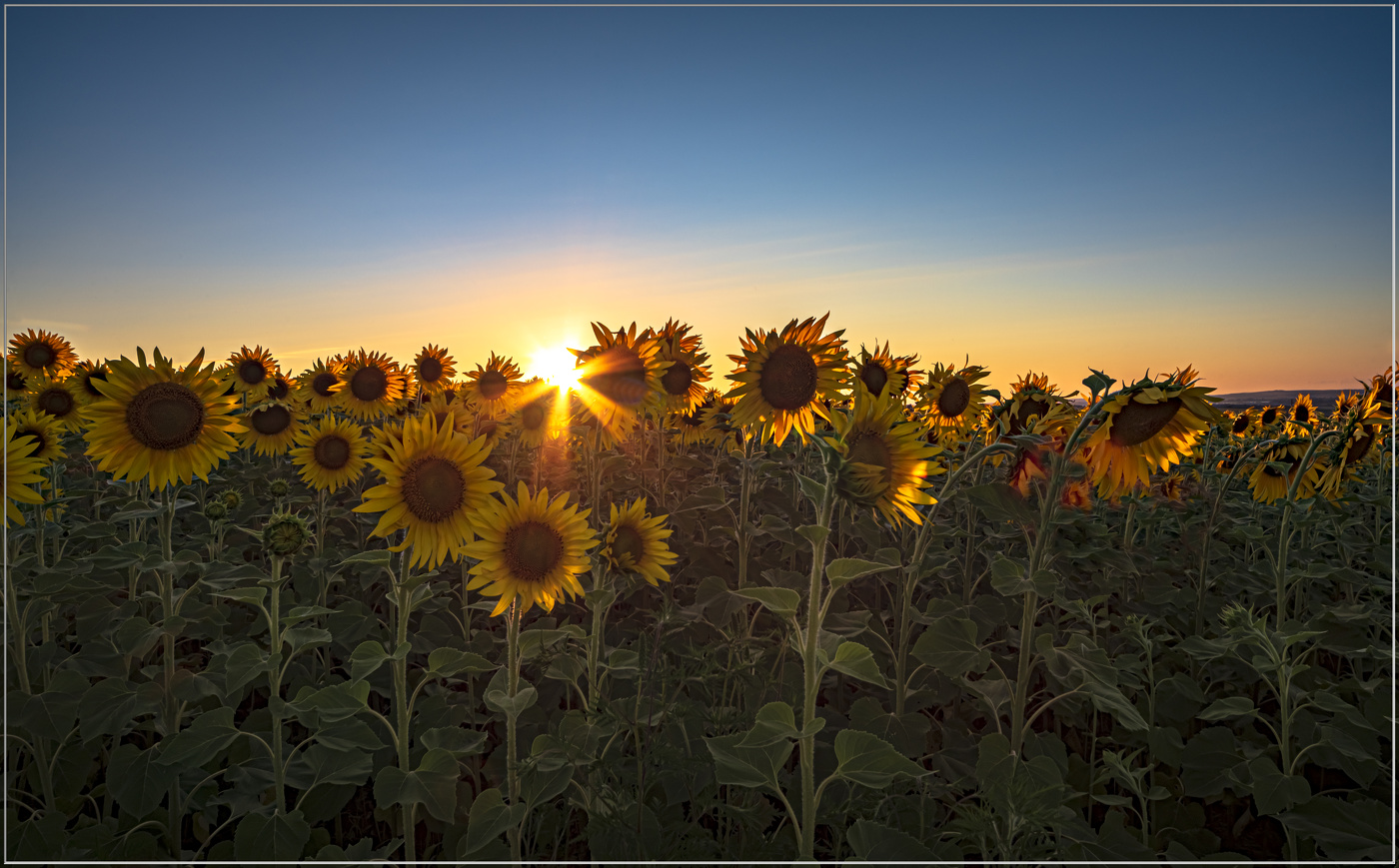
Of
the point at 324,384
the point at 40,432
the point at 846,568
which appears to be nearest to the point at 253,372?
the point at 324,384

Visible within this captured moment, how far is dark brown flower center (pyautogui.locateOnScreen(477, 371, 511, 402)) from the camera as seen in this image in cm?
891

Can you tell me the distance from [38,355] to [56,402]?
496cm

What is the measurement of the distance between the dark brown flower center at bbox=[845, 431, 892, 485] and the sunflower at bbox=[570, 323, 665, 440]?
2305 millimetres

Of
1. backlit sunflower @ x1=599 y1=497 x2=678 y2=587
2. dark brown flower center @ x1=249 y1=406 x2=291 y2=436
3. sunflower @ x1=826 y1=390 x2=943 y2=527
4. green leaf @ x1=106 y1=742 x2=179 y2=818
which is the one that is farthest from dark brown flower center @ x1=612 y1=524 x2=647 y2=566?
dark brown flower center @ x1=249 y1=406 x2=291 y2=436

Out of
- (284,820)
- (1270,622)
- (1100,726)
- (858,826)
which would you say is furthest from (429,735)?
(1270,622)

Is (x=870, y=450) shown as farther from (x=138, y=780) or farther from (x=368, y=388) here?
(x=368, y=388)

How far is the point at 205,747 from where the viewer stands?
2.69 metres

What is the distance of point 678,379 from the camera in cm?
577

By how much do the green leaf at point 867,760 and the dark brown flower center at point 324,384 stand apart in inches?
347

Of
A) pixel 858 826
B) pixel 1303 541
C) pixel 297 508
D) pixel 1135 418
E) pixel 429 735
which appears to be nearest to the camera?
pixel 858 826

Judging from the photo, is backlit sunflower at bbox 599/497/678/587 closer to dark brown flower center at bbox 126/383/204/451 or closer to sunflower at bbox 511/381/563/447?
dark brown flower center at bbox 126/383/204/451

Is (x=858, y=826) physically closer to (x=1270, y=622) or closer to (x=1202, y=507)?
(x=1270, y=622)

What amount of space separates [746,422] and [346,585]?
428 centimetres

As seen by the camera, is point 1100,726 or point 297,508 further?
point 297,508
